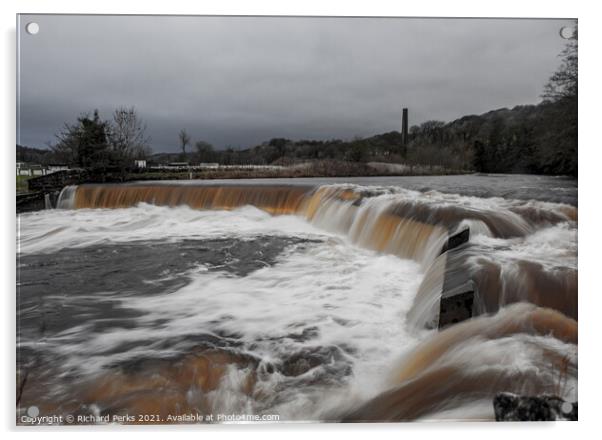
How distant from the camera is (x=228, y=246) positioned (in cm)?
271

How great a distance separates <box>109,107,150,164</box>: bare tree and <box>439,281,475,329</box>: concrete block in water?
1.91 metres

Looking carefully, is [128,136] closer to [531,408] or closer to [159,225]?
[159,225]

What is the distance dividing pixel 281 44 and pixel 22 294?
1997mm

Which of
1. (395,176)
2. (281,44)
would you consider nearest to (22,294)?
(281,44)

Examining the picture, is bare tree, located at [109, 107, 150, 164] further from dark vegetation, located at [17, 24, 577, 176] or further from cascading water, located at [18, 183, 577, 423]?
cascading water, located at [18, 183, 577, 423]

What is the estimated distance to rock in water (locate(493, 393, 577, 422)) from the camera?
6.30 ft

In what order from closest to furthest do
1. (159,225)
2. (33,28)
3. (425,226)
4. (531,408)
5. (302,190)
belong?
(531,408), (33,28), (425,226), (302,190), (159,225)

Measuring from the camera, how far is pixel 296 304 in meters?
2.26

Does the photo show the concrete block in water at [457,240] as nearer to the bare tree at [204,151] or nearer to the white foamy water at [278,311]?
the white foamy water at [278,311]

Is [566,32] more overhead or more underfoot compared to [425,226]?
more overhead

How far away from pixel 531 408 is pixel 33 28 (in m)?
3.33

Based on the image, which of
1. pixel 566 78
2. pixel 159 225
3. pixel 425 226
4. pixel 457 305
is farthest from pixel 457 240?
pixel 159 225

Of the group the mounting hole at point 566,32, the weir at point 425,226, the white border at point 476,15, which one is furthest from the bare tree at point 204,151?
the mounting hole at point 566,32

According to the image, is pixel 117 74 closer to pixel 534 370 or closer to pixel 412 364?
pixel 412 364
